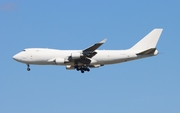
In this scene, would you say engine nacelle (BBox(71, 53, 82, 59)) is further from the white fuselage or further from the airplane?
the white fuselage

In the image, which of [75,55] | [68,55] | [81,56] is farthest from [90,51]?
[68,55]

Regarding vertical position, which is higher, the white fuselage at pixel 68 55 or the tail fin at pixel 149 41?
the tail fin at pixel 149 41

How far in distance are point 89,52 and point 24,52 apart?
10260 mm

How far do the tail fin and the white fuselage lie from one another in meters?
2.92

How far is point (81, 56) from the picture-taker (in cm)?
7212

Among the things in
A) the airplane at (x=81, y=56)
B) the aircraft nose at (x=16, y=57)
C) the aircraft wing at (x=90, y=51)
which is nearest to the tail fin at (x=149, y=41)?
the airplane at (x=81, y=56)

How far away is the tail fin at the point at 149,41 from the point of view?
76.5 meters

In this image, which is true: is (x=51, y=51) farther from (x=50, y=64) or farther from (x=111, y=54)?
(x=111, y=54)

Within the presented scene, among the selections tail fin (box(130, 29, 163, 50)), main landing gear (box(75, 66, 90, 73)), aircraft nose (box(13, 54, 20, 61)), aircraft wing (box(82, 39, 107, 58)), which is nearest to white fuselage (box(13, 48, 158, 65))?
aircraft nose (box(13, 54, 20, 61))

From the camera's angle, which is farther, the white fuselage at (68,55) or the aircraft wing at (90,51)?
the white fuselage at (68,55)

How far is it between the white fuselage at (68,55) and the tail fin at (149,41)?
2.92m

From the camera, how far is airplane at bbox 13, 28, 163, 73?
236ft

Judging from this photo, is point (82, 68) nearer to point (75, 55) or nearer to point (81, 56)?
point (81, 56)

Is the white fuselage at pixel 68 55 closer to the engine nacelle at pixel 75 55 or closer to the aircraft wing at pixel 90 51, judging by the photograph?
the aircraft wing at pixel 90 51
